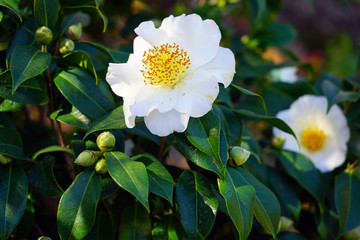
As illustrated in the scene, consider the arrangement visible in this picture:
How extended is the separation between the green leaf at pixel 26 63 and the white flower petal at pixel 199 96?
10.7 inches

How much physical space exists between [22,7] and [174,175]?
1.77 feet

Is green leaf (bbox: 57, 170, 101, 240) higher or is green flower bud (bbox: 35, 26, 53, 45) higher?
green flower bud (bbox: 35, 26, 53, 45)

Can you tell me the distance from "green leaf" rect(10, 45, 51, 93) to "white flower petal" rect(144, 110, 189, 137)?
23 centimetres

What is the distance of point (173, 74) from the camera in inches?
27.1

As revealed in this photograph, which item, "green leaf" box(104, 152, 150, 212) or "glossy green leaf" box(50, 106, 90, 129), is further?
→ "glossy green leaf" box(50, 106, 90, 129)

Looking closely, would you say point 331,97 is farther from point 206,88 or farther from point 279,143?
point 206,88

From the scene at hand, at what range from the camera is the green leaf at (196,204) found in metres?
0.69

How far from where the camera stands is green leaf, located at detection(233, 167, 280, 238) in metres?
0.70

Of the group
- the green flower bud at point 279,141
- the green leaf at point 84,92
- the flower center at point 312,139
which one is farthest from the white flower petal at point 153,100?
the flower center at point 312,139

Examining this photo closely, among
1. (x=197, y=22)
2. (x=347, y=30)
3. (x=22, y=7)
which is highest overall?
(x=197, y=22)

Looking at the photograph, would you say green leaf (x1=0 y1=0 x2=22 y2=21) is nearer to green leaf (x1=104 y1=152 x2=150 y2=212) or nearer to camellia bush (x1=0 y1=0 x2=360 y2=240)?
camellia bush (x1=0 y1=0 x2=360 y2=240)

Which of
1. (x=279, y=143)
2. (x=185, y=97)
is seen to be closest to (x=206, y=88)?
(x=185, y=97)

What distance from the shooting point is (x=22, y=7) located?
2.91 feet

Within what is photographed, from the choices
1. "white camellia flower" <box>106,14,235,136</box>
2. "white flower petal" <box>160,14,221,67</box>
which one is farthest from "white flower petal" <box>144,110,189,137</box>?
"white flower petal" <box>160,14,221,67</box>
